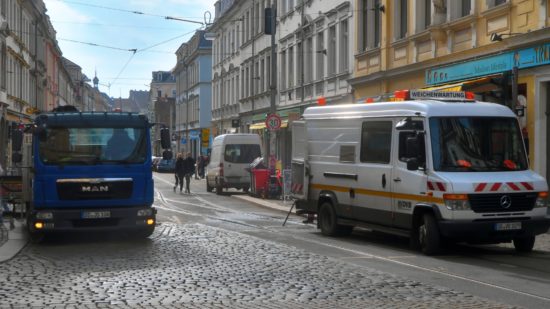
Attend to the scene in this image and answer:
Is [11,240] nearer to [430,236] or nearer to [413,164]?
[413,164]

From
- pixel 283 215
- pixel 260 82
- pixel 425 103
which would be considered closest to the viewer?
pixel 425 103

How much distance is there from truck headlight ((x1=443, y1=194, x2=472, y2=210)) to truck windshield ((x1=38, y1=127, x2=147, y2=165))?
586 cm

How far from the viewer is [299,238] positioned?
1638 centimetres

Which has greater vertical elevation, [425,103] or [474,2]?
[474,2]

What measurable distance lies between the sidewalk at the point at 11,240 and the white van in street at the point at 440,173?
247 inches

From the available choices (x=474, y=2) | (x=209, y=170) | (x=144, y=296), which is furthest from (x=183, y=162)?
(x=144, y=296)

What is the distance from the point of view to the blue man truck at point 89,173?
48.2 ft

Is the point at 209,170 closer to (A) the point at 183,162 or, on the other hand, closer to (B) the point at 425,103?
(A) the point at 183,162

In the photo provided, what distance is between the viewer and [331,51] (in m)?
35.5

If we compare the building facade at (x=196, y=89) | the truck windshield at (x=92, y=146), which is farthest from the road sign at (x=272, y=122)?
the building facade at (x=196, y=89)

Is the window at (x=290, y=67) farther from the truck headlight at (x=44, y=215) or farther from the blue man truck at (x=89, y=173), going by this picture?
the truck headlight at (x=44, y=215)

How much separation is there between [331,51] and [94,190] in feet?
72.2

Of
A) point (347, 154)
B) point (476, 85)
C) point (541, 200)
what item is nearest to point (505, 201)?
point (541, 200)

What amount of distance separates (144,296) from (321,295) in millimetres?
2050
